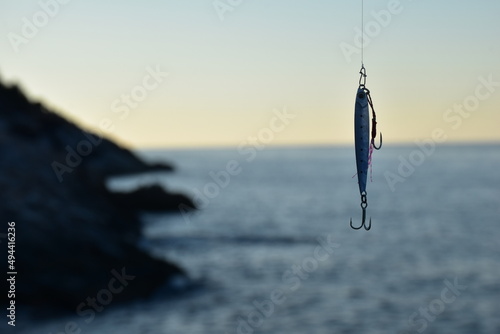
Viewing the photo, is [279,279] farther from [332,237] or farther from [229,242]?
[332,237]

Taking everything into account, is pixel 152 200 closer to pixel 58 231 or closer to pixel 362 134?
pixel 58 231

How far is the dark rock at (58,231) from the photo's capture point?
86.1 ft

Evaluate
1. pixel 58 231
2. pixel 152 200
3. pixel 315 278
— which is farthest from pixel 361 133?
pixel 152 200

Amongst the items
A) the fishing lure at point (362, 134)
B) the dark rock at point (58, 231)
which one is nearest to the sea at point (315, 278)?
the dark rock at point (58, 231)

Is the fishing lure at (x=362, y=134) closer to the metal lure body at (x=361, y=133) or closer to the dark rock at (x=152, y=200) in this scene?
the metal lure body at (x=361, y=133)

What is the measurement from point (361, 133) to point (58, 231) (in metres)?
24.6

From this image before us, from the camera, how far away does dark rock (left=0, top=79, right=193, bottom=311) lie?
26.2 meters

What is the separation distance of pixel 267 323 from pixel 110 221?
46.4 ft

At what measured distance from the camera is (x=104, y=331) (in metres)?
25.9

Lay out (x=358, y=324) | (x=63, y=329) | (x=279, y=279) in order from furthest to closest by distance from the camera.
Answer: (x=279, y=279) < (x=358, y=324) < (x=63, y=329)

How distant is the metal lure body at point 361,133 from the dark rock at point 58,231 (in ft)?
72.4

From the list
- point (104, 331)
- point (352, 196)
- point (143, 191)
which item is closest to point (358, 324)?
point (104, 331)

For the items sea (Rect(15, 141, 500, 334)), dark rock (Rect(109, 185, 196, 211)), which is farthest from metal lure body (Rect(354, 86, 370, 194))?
dark rock (Rect(109, 185, 196, 211))

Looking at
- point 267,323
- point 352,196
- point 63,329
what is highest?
point 352,196
